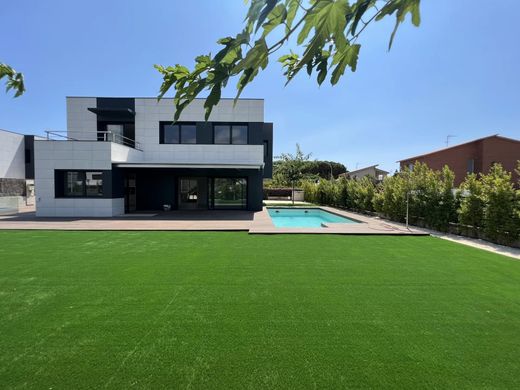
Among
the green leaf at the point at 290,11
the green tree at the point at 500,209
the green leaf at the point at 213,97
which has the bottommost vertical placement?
the green tree at the point at 500,209

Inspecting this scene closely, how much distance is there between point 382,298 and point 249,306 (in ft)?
6.96

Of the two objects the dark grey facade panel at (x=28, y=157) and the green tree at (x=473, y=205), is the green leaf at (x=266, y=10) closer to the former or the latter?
the green tree at (x=473, y=205)

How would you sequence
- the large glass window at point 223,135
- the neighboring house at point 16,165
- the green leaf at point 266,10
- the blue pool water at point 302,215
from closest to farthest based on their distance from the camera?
the green leaf at point 266,10, the blue pool water at point 302,215, the large glass window at point 223,135, the neighboring house at point 16,165

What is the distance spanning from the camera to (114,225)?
1232cm

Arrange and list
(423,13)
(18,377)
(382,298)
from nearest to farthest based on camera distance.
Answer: (423,13), (18,377), (382,298)

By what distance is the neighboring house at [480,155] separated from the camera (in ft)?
99.4

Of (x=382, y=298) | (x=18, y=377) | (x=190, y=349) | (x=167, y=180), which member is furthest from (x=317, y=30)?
(x=167, y=180)

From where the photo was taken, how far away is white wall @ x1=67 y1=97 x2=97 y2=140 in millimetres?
19281

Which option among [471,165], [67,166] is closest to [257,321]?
[67,166]

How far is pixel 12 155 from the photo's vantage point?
2847 centimetres

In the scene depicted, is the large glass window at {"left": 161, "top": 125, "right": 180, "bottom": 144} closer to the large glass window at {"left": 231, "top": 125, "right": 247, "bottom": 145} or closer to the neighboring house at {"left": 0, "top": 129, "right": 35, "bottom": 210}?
the large glass window at {"left": 231, "top": 125, "right": 247, "bottom": 145}

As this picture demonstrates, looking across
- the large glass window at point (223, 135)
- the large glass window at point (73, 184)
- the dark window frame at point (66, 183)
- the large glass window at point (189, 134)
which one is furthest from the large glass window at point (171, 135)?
the large glass window at point (73, 184)

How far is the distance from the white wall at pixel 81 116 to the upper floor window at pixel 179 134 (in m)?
4.42

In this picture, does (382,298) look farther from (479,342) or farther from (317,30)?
(317,30)
